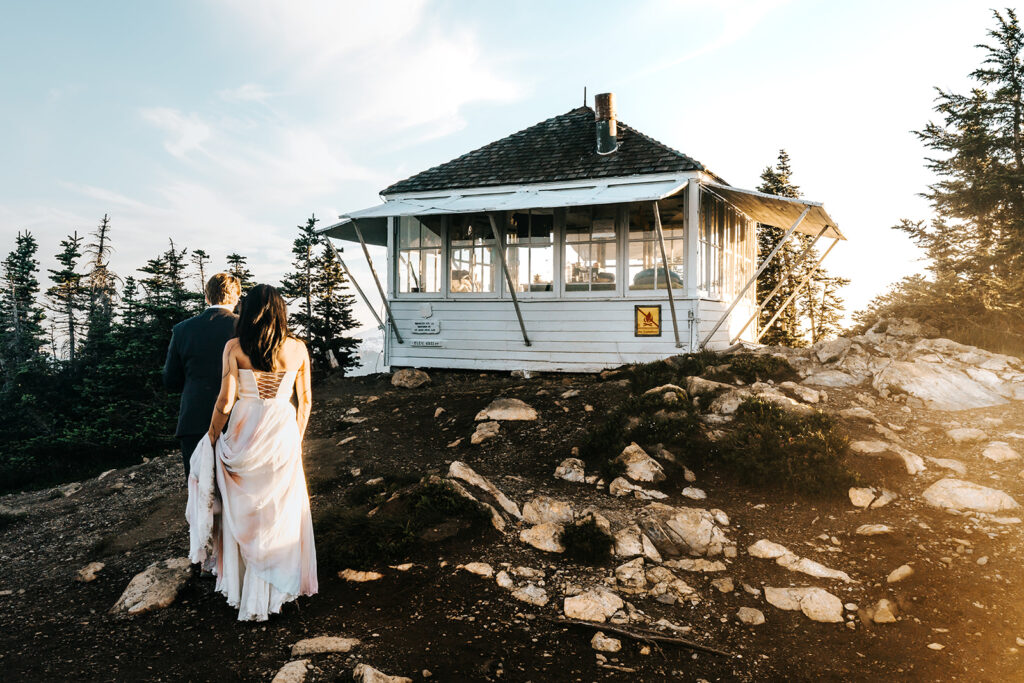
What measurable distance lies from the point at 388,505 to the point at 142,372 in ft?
67.7

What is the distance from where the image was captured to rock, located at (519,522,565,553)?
17.9 ft

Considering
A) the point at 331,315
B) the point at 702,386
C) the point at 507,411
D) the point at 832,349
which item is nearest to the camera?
the point at 507,411

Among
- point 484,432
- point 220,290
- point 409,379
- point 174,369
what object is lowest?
point 484,432

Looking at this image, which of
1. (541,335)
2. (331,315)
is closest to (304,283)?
(331,315)

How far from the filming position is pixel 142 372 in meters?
22.7

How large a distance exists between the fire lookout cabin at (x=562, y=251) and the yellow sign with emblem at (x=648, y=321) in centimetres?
2

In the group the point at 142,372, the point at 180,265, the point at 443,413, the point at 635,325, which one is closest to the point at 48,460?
the point at 142,372

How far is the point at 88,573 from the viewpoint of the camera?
18.4 feet

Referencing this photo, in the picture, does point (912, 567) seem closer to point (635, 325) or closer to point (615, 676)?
point (615, 676)

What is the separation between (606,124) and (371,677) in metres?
12.5

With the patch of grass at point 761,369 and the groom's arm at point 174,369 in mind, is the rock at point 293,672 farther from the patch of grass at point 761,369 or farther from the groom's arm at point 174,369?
the patch of grass at point 761,369

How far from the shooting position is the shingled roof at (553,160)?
42.8 ft

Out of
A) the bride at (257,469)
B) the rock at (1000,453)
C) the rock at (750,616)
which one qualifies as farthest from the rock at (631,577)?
the rock at (1000,453)

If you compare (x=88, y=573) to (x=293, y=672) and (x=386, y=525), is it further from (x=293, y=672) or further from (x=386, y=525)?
(x=293, y=672)
